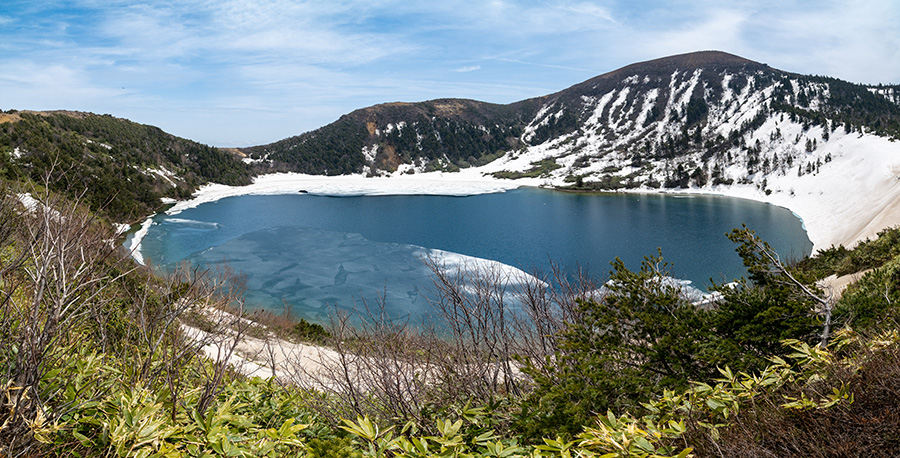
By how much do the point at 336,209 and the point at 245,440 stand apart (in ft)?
144

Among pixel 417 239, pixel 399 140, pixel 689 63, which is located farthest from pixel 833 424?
pixel 689 63

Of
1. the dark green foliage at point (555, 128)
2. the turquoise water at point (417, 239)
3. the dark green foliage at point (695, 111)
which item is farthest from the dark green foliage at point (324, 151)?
the dark green foliage at point (695, 111)

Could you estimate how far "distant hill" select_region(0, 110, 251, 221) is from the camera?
A: 100ft

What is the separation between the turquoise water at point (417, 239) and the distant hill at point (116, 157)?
451 cm

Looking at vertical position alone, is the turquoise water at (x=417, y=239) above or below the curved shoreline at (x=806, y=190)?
below

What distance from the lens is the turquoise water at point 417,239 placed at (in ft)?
65.9

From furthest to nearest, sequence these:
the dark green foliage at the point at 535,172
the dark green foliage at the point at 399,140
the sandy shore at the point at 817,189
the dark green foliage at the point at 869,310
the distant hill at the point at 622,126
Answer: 1. the dark green foliage at the point at 399,140
2. the dark green foliage at the point at 535,172
3. the distant hill at the point at 622,126
4. the sandy shore at the point at 817,189
5. the dark green foliage at the point at 869,310

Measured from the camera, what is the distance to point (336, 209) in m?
45.1

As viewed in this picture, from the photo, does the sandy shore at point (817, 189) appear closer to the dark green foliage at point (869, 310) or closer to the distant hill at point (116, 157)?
the distant hill at point (116, 157)

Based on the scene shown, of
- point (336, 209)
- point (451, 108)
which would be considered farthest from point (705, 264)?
point (451, 108)

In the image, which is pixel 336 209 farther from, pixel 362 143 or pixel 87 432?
pixel 362 143

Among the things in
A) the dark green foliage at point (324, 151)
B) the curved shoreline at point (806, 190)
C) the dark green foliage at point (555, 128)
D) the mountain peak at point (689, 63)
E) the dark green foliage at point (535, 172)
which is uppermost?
the mountain peak at point (689, 63)

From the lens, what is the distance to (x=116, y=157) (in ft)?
157

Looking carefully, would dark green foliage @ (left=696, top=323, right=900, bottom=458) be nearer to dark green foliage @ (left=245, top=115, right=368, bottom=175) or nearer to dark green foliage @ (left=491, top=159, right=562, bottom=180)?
dark green foliage @ (left=491, top=159, right=562, bottom=180)
